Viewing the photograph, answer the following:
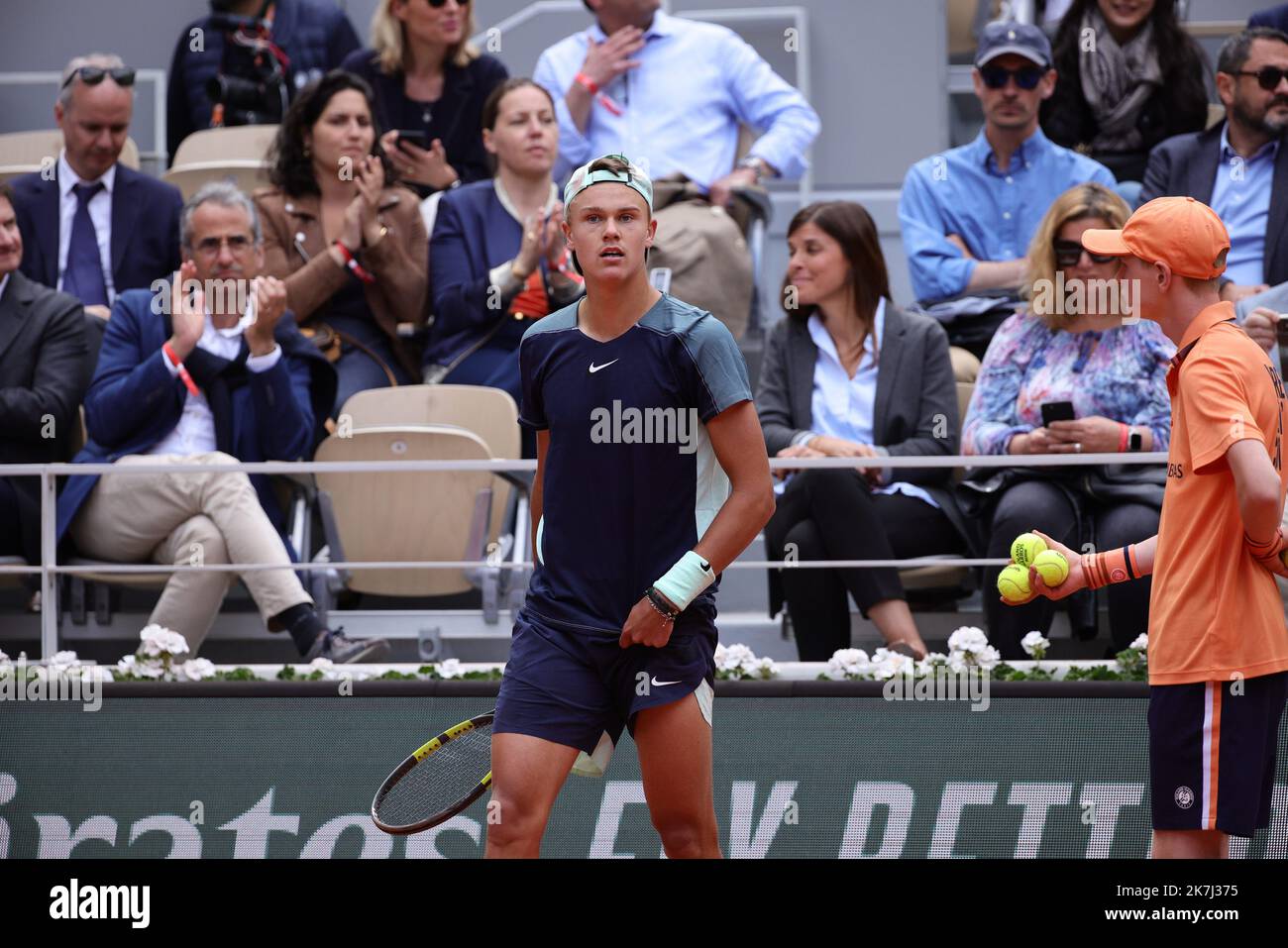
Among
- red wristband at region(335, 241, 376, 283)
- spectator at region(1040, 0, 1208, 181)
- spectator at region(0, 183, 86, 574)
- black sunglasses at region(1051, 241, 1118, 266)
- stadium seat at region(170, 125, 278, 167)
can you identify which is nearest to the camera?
black sunglasses at region(1051, 241, 1118, 266)

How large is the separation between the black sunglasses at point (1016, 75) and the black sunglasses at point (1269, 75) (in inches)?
30.9

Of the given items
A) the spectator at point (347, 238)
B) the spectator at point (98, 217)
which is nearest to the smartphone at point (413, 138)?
the spectator at point (347, 238)

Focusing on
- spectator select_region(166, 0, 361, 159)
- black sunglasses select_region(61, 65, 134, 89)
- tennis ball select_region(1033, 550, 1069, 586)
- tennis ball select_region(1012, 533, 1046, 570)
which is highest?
A: spectator select_region(166, 0, 361, 159)

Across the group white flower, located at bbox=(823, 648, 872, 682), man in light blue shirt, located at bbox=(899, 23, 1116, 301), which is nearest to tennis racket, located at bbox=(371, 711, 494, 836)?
white flower, located at bbox=(823, 648, 872, 682)

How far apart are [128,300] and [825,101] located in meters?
4.68

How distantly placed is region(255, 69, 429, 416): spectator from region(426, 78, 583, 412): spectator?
0.54 ft

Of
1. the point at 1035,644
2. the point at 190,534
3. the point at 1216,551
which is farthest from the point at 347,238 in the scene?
the point at 1216,551

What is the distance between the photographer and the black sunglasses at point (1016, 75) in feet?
24.2

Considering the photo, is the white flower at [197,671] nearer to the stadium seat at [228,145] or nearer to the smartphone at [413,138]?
the smartphone at [413,138]

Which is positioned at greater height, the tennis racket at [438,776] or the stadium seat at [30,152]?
the stadium seat at [30,152]

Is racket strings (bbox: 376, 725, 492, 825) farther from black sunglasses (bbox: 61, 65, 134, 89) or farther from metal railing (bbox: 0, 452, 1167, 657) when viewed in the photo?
black sunglasses (bbox: 61, 65, 134, 89)

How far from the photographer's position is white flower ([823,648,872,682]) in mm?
5559

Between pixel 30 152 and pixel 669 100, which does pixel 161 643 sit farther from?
pixel 30 152
